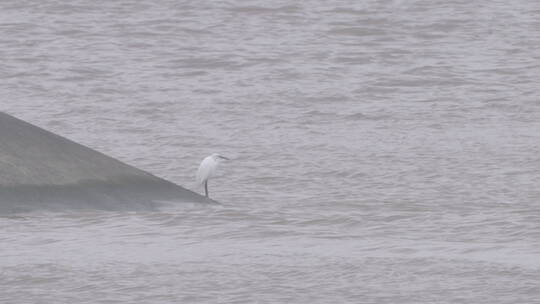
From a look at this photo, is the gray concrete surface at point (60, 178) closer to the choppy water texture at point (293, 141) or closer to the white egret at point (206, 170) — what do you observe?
the choppy water texture at point (293, 141)

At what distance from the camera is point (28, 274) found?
7.59 meters

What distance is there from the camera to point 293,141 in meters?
13.6

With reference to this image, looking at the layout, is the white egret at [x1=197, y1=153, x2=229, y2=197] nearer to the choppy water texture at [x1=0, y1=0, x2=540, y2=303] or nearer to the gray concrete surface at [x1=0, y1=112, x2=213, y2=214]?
the choppy water texture at [x1=0, y1=0, x2=540, y2=303]

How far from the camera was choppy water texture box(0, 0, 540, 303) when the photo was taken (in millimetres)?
7562

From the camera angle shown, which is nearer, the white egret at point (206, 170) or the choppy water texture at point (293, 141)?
the choppy water texture at point (293, 141)

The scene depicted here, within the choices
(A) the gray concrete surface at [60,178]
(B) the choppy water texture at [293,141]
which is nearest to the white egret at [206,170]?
(B) the choppy water texture at [293,141]

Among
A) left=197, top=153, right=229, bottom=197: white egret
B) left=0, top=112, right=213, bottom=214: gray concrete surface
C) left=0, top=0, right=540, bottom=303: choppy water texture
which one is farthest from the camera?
left=197, top=153, right=229, bottom=197: white egret

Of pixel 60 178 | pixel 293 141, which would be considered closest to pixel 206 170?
pixel 60 178

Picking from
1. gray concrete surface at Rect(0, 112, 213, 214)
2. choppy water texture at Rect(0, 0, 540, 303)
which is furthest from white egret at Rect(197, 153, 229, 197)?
gray concrete surface at Rect(0, 112, 213, 214)

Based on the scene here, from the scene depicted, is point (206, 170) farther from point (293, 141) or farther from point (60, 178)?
point (293, 141)

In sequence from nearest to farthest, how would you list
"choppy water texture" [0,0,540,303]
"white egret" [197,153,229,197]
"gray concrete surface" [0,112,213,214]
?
"choppy water texture" [0,0,540,303] < "gray concrete surface" [0,112,213,214] < "white egret" [197,153,229,197]

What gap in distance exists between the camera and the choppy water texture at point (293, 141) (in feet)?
24.8

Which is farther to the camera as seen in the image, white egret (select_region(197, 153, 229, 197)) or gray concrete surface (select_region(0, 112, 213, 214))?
white egret (select_region(197, 153, 229, 197))

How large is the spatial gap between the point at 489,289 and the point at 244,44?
494 inches
